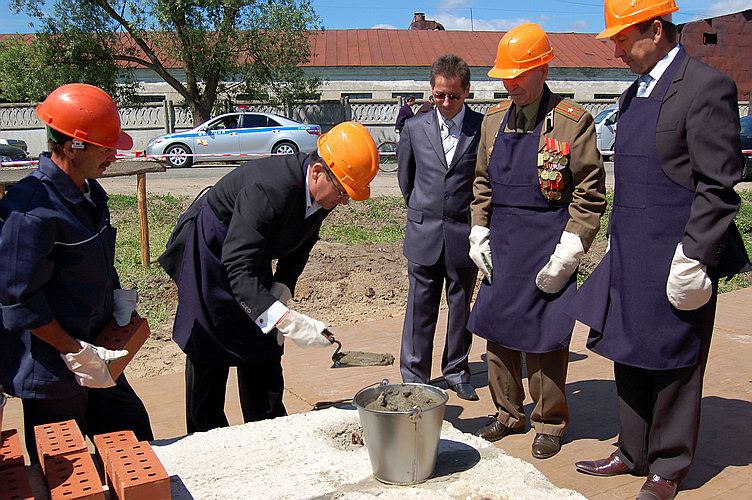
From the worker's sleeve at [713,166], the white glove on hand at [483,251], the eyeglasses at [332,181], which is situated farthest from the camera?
the white glove on hand at [483,251]

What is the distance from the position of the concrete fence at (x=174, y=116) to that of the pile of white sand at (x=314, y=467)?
23.5 m

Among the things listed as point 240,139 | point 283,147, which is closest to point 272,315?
point 240,139

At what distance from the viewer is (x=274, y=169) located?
3398 millimetres

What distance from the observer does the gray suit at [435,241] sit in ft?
15.4

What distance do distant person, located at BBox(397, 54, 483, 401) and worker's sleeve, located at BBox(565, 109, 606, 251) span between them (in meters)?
1.00

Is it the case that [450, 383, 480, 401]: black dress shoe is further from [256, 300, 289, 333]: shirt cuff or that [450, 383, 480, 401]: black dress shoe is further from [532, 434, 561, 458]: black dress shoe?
[256, 300, 289, 333]: shirt cuff

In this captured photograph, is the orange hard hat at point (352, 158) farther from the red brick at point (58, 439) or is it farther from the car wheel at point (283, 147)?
the car wheel at point (283, 147)

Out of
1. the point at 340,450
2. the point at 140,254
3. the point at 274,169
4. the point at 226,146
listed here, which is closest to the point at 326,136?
the point at 274,169

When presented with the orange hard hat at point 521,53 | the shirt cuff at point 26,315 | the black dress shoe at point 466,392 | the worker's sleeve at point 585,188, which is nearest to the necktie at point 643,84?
the worker's sleeve at point 585,188

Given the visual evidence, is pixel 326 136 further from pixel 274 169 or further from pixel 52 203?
pixel 52 203

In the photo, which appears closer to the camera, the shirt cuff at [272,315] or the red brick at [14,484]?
the red brick at [14,484]

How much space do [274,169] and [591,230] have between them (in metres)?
1.53

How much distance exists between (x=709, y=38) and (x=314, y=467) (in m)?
32.6

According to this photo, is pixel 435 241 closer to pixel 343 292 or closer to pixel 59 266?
pixel 59 266
